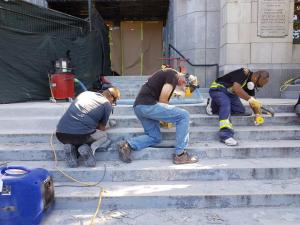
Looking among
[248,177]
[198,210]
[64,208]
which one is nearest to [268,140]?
[248,177]

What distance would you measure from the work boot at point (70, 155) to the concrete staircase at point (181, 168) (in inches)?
4.4

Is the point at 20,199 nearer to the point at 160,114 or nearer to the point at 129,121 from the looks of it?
the point at 160,114

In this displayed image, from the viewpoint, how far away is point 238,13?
25.9 ft

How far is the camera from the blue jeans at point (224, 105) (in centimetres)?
488

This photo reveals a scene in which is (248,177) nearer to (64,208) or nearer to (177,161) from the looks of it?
(177,161)

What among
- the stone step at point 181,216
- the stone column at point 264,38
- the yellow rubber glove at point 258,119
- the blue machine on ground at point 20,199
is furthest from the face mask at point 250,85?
the blue machine on ground at point 20,199

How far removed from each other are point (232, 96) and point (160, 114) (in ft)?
5.53

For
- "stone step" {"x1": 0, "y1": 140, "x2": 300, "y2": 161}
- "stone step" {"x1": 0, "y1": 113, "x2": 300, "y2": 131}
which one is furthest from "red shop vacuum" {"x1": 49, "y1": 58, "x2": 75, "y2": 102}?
"stone step" {"x1": 0, "y1": 140, "x2": 300, "y2": 161}

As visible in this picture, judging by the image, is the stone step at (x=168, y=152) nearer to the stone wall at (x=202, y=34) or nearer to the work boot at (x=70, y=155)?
the work boot at (x=70, y=155)

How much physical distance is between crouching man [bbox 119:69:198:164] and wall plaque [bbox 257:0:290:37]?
4352 mm

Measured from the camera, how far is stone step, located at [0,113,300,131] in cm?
535

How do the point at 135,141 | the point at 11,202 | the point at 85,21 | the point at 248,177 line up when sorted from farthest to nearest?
the point at 85,21, the point at 135,141, the point at 248,177, the point at 11,202

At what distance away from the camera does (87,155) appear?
425 centimetres

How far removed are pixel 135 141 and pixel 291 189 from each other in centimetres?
217
